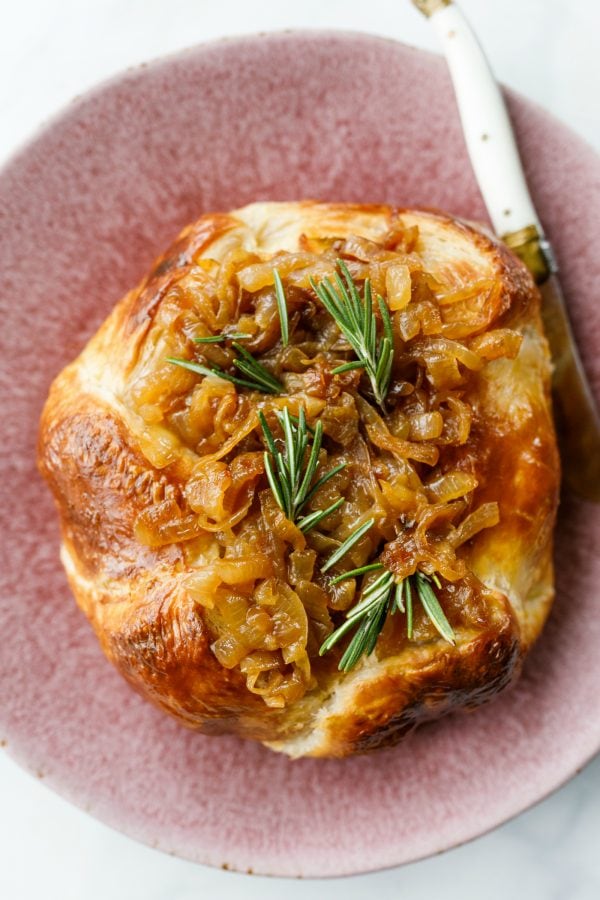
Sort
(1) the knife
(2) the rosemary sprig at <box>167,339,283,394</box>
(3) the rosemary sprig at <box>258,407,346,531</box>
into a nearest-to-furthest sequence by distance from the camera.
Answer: (3) the rosemary sprig at <box>258,407,346,531</box> < (2) the rosemary sprig at <box>167,339,283,394</box> < (1) the knife

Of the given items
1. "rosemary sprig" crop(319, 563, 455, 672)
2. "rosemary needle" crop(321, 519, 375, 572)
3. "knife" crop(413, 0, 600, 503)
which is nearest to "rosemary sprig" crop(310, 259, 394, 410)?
"rosemary needle" crop(321, 519, 375, 572)

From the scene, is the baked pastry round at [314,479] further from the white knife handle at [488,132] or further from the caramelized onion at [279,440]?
the white knife handle at [488,132]

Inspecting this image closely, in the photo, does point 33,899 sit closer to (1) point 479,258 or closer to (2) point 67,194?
(2) point 67,194

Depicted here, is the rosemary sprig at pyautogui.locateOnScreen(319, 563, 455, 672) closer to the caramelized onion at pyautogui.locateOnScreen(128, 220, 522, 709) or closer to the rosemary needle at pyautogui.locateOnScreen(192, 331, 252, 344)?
the caramelized onion at pyautogui.locateOnScreen(128, 220, 522, 709)

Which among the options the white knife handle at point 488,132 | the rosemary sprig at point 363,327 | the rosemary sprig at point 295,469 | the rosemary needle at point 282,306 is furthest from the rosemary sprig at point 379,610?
the white knife handle at point 488,132

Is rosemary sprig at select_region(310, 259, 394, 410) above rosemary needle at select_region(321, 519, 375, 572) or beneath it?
above

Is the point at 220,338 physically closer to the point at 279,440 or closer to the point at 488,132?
the point at 279,440
